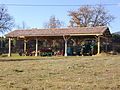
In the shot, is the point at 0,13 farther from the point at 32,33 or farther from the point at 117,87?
the point at 117,87

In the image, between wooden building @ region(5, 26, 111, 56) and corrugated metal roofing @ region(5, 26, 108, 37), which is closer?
wooden building @ region(5, 26, 111, 56)

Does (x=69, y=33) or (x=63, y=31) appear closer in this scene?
(x=69, y=33)

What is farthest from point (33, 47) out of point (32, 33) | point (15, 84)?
point (15, 84)

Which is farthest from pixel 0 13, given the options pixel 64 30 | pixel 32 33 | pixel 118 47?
pixel 118 47

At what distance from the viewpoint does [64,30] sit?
34281mm

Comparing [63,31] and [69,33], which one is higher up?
[63,31]

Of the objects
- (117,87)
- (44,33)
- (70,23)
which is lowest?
(117,87)

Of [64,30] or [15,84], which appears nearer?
[15,84]

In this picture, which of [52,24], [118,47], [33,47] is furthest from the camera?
[52,24]

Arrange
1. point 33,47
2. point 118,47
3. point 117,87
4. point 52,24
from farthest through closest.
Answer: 1. point 52,24
2. point 33,47
3. point 118,47
4. point 117,87

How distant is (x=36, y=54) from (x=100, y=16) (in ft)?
80.7

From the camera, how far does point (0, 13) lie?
170 ft

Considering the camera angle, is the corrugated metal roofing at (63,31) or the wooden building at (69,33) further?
the corrugated metal roofing at (63,31)

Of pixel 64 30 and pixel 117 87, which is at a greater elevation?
pixel 64 30
